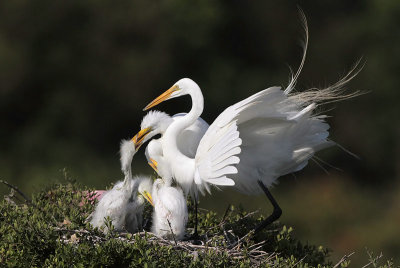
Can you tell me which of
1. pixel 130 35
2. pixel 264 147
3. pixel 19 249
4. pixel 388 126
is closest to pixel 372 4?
pixel 388 126

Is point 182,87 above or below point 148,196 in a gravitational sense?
above

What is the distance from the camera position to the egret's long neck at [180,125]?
12.8 ft

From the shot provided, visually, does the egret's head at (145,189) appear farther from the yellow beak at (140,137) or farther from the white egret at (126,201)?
the yellow beak at (140,137)

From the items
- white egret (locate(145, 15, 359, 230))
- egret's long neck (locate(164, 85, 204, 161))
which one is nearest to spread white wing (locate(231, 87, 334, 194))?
white egret (locate(145, 15, 359, 230))

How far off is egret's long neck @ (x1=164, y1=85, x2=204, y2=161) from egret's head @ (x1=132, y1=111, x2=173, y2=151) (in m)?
0.15

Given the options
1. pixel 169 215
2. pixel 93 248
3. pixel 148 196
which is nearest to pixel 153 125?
pixel 148 196

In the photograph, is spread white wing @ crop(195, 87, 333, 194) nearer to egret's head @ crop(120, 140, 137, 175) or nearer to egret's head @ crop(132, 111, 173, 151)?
egret's head @ crop(120, 140, 137, 175)

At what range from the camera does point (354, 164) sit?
10.1m

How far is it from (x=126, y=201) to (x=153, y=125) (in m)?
0.57

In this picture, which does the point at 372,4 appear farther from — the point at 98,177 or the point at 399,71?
the point at 98,177

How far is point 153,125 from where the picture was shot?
4.08 meters

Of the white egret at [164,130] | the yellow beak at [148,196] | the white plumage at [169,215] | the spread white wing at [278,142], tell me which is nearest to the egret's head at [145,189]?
the yellow beak at [148,196]

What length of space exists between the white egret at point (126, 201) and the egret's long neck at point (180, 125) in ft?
0.62

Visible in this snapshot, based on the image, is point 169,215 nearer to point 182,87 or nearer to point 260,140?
point 260,140
